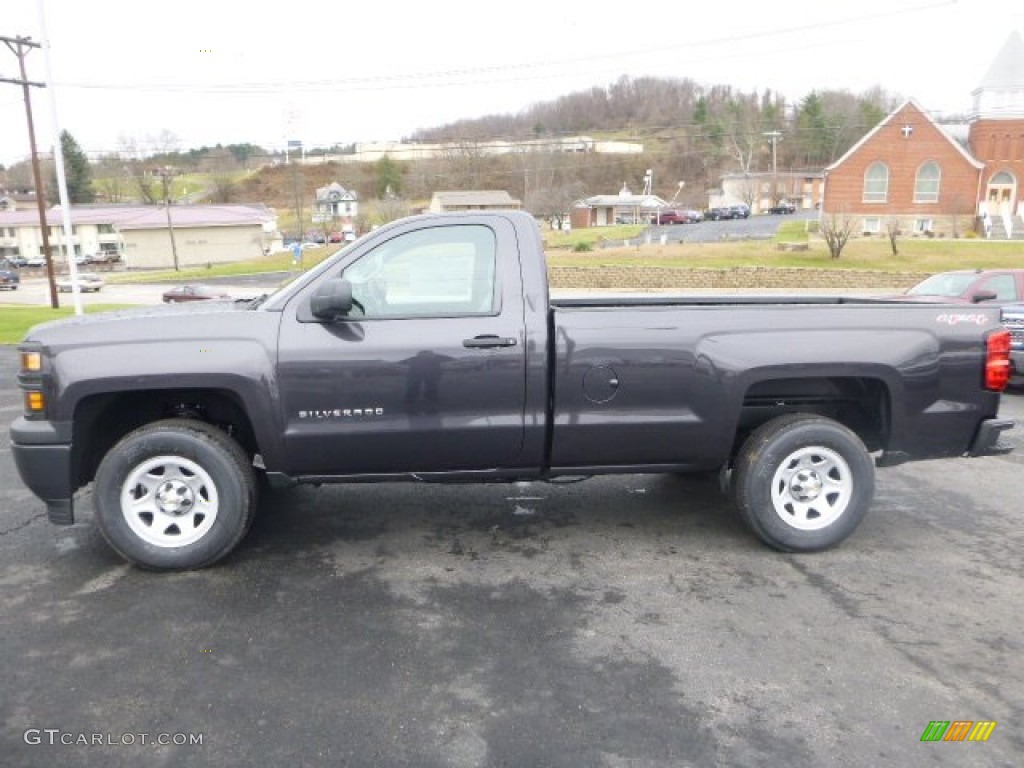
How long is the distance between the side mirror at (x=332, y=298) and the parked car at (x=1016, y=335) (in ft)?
29.2

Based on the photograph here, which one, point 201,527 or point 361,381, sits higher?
point 361,381

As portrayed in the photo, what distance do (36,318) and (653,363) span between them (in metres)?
23.0

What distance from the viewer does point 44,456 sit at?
409 cm

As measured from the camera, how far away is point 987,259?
38.0m

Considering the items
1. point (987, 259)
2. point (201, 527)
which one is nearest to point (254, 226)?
point (987, 259)

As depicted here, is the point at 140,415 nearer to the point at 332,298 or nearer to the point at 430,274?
the point at 332,298

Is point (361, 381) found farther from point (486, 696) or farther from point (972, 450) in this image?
point (972, 450)

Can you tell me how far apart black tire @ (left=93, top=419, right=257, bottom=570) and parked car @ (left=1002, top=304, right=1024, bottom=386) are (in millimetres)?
9362

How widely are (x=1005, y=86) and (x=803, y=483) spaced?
66150 mm

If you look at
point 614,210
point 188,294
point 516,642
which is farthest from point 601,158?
point 516,642

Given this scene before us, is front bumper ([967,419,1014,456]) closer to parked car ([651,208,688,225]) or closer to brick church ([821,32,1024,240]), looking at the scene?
brick church ([821,32,1024,240])

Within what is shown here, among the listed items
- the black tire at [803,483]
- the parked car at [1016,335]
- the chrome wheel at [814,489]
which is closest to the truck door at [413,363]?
the black tire at [803,483]

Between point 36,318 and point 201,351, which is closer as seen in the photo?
point 201,351

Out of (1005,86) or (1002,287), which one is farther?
(1005,86)
